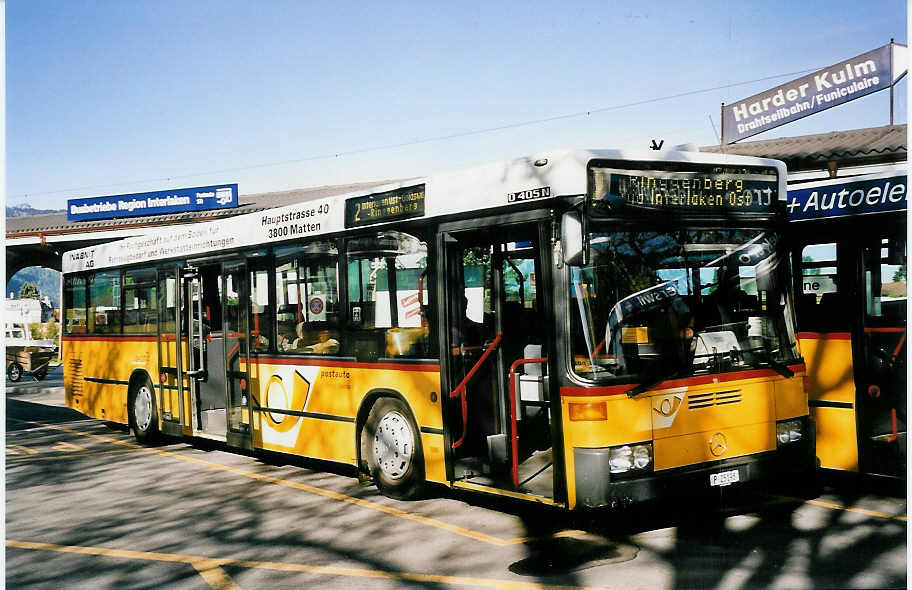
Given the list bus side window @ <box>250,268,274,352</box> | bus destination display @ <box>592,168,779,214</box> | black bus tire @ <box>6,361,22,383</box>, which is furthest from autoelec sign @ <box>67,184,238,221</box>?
bus destination display @ <box>592,168,779,214</box>

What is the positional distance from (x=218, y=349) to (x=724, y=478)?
699 centimetres

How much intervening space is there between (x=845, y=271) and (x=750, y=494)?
7.19 ft

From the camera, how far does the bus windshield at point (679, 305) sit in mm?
6605

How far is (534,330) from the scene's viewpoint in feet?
26.0

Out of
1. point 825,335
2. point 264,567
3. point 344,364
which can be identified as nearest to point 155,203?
point 344,364

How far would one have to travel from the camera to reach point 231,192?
54.6 m

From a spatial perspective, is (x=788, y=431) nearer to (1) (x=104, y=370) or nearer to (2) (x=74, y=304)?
(1) (x=104, y=370)

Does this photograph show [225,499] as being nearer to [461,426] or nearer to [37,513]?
[37,513]

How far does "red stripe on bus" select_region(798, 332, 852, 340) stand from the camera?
27.1 feet

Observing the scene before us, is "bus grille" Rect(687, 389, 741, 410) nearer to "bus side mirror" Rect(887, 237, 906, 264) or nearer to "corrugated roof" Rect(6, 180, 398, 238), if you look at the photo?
"bus side mirror" Rect(887, 237, 906, 264)

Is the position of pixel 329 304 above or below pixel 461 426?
above

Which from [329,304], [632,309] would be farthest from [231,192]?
[632,309]

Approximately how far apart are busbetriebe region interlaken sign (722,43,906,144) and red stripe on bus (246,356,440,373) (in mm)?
4208

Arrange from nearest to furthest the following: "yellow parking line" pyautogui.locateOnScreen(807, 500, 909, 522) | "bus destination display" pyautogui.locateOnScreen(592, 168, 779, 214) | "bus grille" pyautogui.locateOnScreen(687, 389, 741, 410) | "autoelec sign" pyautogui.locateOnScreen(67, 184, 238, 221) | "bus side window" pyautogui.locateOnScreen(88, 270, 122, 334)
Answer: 1. "bus destination display" pyautogui.locateOnScreen(592, 168, 779, 214)
2. "bus grille" pyautogui.locateOnScreen(687, 389, 741, 410)
3. "yellow parking line" pyautogui.locateOnScreen(807, 500, 909, 522)
4. "bus side window" pyautogui.locateOnScreen(88, 270, 122, 334)
5. "autoelec sign" pyautogui.locateOnScreen(67, 184, 238, 221)
